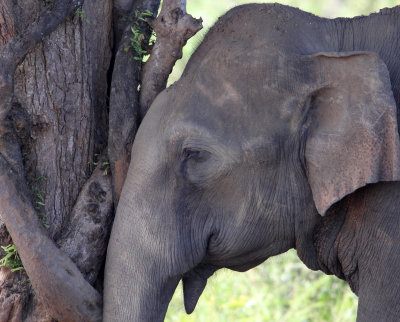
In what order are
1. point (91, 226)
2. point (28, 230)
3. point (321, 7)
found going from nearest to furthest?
1. point (28, 230)
2. point (91, 226)
3. point (321, 7)

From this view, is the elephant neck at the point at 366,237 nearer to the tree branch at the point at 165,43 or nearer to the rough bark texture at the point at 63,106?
the tree branch at the point at 165,43

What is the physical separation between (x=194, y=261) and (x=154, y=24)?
2.60 feet

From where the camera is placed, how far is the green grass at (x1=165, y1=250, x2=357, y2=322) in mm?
5082

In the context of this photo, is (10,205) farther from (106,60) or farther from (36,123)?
(106,60)

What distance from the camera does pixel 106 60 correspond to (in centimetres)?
268

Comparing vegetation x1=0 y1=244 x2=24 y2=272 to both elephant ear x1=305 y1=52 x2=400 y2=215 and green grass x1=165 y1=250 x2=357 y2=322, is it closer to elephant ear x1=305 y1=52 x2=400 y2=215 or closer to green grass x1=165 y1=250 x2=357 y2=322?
elephant ear x1=305 y1=52 x2=400 y2=215

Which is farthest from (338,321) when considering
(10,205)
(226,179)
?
(10,205)

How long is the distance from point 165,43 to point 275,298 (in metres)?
3.02

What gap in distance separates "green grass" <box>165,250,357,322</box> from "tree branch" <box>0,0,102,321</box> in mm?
2773

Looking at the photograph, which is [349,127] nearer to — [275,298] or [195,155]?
[195,155]

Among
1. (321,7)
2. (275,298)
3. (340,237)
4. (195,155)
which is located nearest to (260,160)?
(195,155)

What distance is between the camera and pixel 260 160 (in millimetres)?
2387

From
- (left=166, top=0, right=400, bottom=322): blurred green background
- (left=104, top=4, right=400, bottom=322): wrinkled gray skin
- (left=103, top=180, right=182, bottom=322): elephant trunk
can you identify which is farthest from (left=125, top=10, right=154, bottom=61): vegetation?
(left=166, top=0, right=400, bottom=322): blurred green background

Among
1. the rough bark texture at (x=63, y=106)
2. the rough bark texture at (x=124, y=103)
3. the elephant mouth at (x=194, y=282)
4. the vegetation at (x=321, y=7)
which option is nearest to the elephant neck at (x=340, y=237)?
the elephant mouth at (x=194, y=282)
